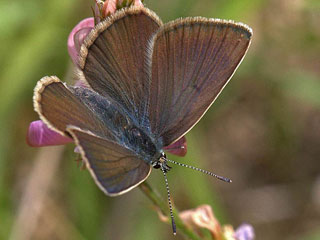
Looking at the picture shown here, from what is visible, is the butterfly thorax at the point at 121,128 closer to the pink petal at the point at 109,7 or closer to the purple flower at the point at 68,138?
the purple flower at the point at 68,138

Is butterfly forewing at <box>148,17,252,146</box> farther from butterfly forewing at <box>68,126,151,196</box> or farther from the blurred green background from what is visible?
the blurred green background

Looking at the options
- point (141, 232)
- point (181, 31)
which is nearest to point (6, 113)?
point (141, 232)

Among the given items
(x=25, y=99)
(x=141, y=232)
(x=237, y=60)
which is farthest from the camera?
(x=25, y=99)

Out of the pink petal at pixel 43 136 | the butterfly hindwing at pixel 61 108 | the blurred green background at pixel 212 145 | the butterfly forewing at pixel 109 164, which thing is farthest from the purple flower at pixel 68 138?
the blurred green background at pixel 212 145

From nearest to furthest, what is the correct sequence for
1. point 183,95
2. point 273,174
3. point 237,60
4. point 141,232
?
point 237,60 < point 183,95 < point 141,232 < point 273,174

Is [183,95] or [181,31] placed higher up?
[181,31]

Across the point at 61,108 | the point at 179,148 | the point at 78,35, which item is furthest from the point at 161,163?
the point at 78,35

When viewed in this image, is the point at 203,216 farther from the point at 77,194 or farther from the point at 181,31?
the point at 77,194
